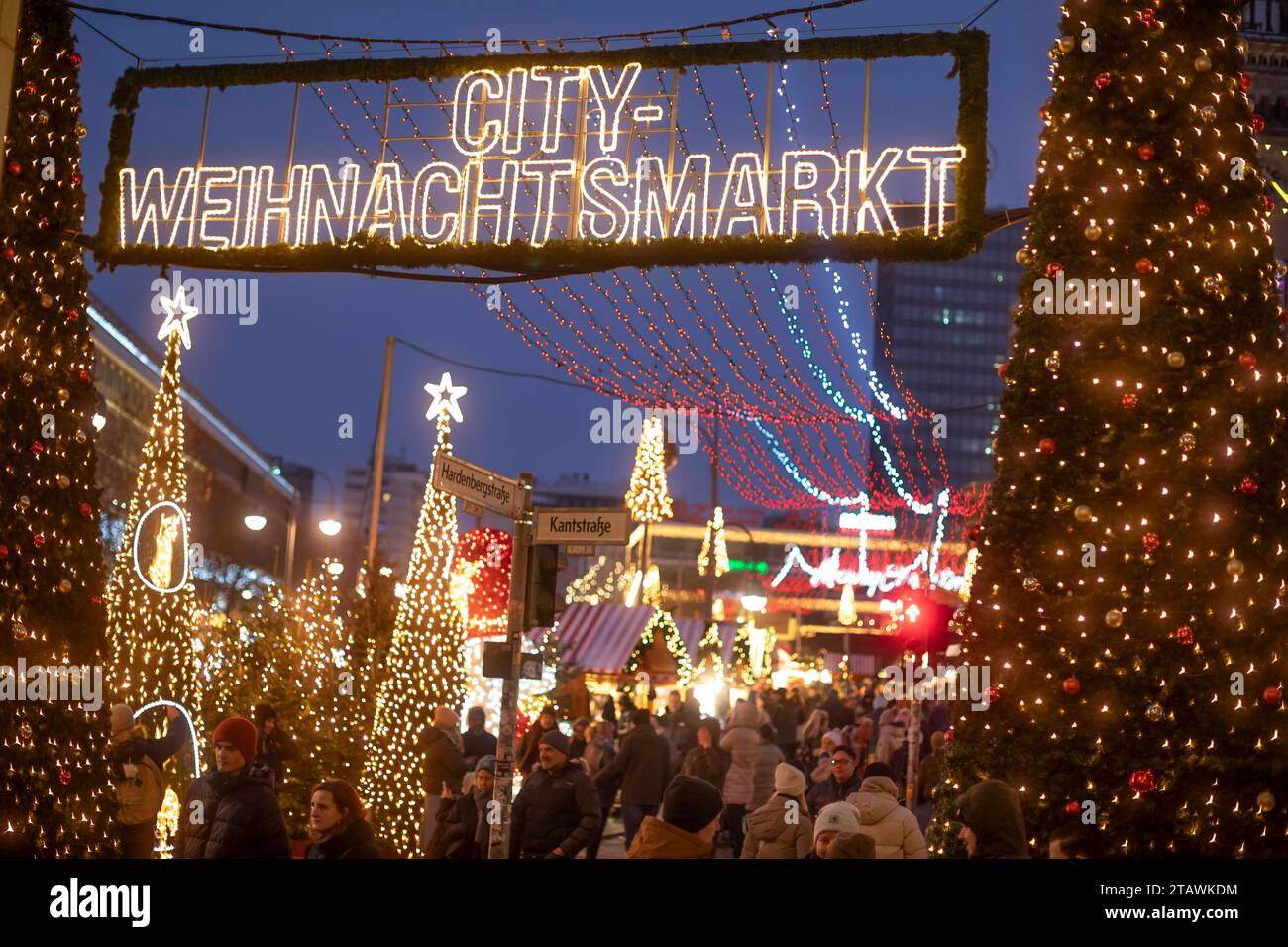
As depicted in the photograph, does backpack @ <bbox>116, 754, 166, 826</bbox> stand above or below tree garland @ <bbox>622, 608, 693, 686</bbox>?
below

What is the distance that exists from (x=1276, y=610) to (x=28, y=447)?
8406 mm

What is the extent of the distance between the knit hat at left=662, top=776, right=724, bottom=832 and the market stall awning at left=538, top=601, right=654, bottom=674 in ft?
72.6

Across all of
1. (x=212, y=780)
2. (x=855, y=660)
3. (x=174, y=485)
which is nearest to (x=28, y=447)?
(x=212, y=780)

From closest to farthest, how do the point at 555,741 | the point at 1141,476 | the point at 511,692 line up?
1. the point at 1141,476
2. the point at 511,692
3. the point at 555,741

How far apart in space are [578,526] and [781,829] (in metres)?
2.90

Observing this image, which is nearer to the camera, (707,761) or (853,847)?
(853,847)

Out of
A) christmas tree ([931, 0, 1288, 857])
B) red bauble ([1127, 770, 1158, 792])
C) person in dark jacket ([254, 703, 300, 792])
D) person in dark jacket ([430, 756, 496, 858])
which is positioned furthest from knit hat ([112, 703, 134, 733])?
red bauble ([1127, 770, 1158, 792])

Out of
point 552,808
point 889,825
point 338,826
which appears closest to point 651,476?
point 552,808

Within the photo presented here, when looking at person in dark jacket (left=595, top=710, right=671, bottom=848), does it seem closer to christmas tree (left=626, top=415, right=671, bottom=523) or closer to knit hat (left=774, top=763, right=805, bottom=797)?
knit hat (left=774, top=763, right=805, bottom=797)

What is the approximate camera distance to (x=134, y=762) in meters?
11.7

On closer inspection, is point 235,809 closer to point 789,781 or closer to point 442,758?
point 789,781

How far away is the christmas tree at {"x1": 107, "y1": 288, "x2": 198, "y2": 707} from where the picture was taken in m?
20.8

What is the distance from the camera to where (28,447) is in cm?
964
